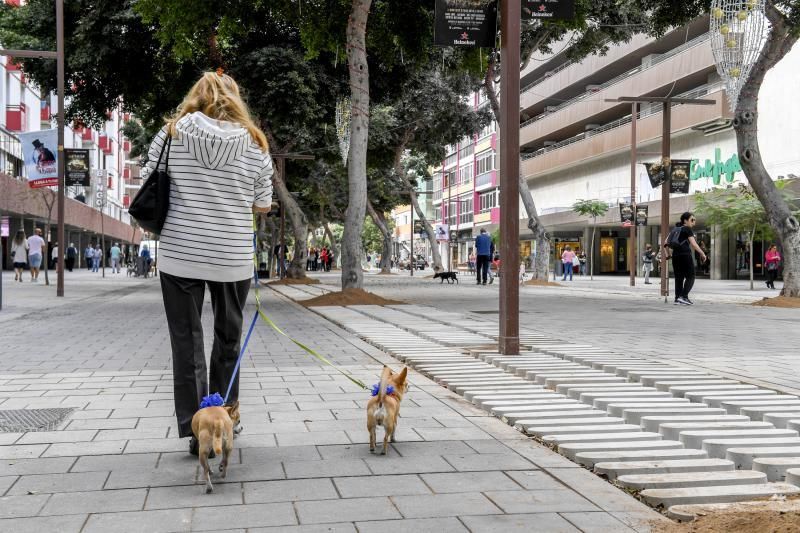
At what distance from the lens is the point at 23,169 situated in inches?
1620

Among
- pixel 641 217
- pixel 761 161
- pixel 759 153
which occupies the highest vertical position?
pixel 759 153

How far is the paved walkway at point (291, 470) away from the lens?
125 inches

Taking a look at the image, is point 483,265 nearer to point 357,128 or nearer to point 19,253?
point 357,128

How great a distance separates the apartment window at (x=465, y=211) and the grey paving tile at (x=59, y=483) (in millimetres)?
73394

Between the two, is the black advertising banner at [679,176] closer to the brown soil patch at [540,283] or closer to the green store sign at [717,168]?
the brown soil patch at [540,283]

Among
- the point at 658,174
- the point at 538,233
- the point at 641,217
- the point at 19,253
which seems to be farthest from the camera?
the point at 641,217

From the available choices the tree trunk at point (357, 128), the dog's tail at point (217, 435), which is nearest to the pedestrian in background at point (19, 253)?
the tree trunk at point (357, 128)

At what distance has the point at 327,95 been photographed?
2284 centimetres

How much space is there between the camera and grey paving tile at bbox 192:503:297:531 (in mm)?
3084

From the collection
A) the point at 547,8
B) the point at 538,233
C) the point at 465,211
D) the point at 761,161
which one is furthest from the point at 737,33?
the point at 465,211

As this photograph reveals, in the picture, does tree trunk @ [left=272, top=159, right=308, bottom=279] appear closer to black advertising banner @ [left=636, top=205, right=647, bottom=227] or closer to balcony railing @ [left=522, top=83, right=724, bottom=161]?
black advertising banner @ [left=636, top=205, right=647, bottom=227]

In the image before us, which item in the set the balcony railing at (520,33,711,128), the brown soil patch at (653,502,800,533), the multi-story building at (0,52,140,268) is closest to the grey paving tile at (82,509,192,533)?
the brown soil patch at (653,502,800,533)

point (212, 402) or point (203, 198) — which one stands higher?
point (203, 198)

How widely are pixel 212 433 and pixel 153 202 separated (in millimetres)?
1155
